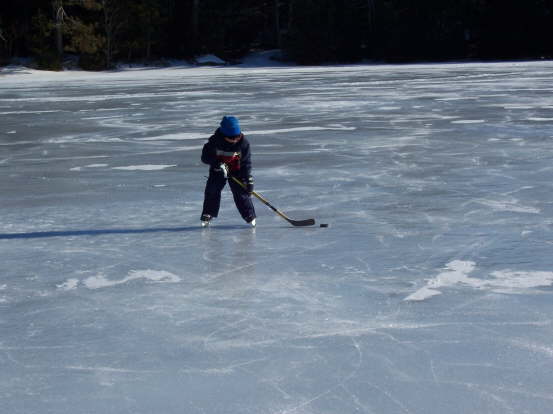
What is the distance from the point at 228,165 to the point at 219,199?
303 mm

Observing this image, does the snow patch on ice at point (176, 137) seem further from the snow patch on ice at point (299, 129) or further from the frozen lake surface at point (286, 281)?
the snow patch on ice at point (299, 129)

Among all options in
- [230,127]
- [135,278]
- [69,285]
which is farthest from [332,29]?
[69,285]

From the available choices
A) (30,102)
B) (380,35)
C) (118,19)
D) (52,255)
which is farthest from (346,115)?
(380,35)

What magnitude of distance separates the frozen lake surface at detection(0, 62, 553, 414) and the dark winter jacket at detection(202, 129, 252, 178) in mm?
475

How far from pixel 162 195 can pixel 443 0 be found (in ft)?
143

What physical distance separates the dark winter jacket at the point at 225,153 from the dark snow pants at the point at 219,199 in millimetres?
159

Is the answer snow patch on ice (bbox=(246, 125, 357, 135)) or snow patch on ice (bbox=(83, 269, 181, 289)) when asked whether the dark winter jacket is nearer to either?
snow patch on ice (bbox=(83, 269, 181, 289))

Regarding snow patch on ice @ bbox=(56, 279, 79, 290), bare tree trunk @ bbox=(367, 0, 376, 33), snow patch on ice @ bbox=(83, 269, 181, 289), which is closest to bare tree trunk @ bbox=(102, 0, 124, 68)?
bare tree trunk @ bbox=(367, 0, 376, 33)

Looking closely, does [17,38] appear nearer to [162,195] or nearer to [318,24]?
[318,24]

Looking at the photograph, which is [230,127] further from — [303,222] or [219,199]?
[303,222]

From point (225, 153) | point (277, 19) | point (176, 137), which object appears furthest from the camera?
point (277, 19)

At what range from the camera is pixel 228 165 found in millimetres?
6555

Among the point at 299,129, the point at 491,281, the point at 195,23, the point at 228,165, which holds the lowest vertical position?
the point at 491,281

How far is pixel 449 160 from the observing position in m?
10.1
